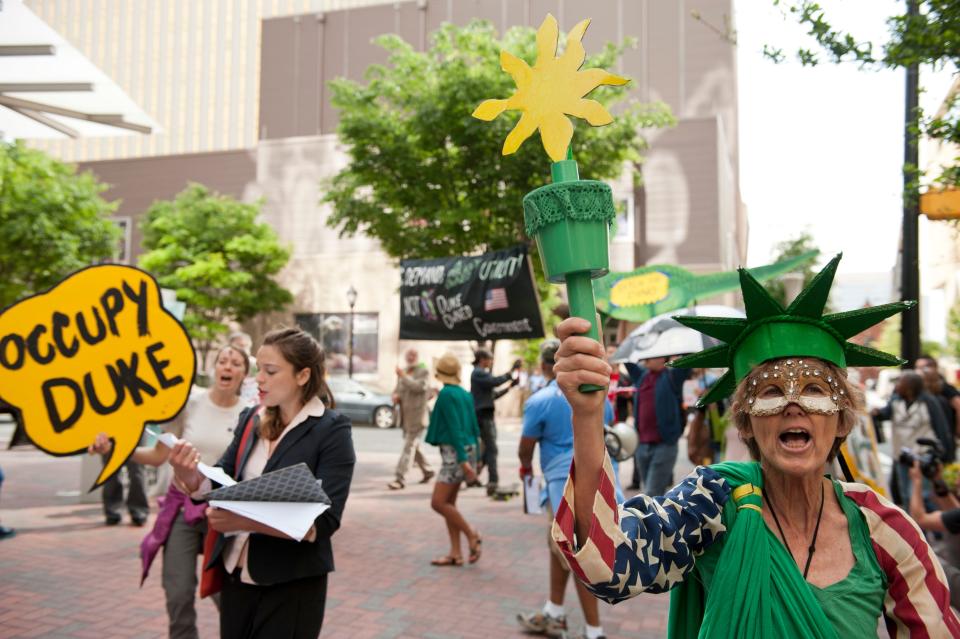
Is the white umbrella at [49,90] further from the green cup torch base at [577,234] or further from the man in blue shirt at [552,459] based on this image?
the green cup torch base at [577,234]

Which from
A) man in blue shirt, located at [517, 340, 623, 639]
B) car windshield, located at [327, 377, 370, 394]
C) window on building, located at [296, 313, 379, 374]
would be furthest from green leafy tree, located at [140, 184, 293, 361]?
man in blue shirt, located at [517, 340, 623, 639]

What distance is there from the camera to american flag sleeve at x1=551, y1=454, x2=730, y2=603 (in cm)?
164

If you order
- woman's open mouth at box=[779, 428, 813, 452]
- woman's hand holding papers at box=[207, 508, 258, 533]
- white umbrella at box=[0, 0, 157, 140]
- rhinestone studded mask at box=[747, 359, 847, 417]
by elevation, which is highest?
white umbrella at box=[0, 0, 157, 140]

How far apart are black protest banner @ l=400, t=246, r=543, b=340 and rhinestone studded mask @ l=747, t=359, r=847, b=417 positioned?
5.72 meters

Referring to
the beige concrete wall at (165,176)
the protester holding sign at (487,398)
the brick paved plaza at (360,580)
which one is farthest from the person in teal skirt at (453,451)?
the beige concrete wall at (165,176)

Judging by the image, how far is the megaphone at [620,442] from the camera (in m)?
5.90

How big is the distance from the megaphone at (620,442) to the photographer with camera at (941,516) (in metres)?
1.98

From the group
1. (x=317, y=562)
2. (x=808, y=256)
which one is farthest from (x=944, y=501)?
(x=808, y=256)

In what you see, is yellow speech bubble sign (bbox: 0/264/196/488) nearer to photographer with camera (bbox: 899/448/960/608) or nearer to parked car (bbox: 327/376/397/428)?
photographer with camera (bbox: 899/448/960/608)

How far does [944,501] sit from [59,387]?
199 inches

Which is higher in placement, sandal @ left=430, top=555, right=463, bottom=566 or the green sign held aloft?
the green sign held aloft

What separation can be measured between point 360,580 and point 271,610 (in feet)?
12.1

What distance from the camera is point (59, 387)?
3.10 m

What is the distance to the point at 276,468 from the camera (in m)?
3.06
